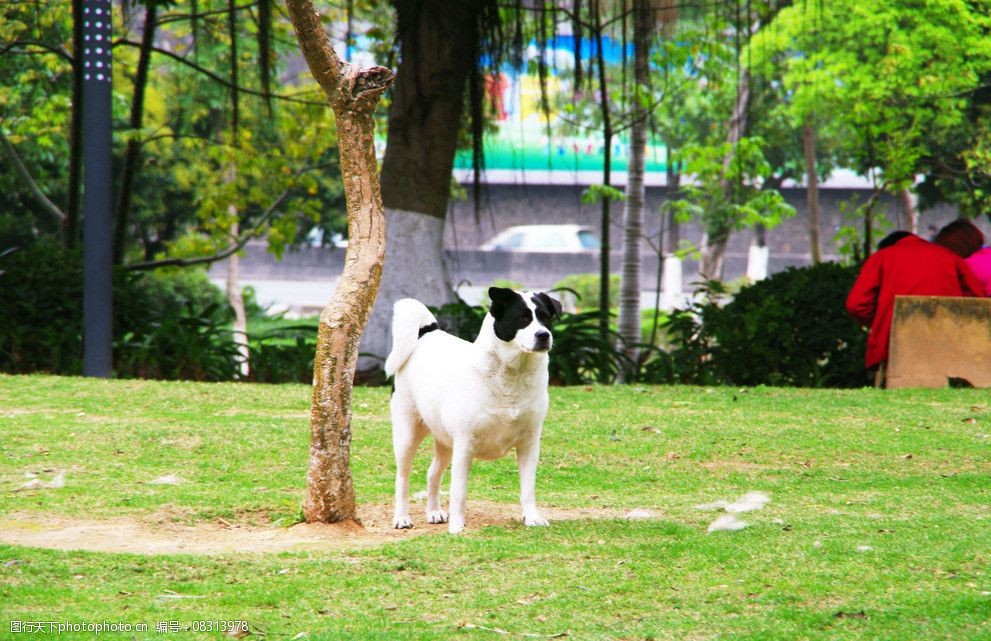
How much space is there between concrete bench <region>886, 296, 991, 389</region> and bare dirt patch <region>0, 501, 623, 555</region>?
5425 mm

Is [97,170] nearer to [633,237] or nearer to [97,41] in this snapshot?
[97,41]

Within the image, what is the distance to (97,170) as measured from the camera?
11305mm

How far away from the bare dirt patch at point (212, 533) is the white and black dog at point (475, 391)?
283 mm

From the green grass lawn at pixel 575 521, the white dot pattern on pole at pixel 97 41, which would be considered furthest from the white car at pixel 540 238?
the green grass lawn at pixel 575 521

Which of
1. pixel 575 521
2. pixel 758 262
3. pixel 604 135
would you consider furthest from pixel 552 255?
pixel 575 521

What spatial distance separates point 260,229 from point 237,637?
13.6 m

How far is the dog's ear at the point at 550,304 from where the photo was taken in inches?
230

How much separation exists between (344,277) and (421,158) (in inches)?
234

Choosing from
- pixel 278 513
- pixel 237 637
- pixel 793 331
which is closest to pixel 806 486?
pixel 278 513

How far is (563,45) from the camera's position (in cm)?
1753

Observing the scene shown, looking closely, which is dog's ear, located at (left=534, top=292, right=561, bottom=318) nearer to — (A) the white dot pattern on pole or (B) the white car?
(A) the white dot pattern on pole

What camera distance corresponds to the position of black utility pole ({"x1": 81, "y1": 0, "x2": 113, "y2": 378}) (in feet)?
37.2

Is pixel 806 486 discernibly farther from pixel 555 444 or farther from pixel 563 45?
pixel 563 45

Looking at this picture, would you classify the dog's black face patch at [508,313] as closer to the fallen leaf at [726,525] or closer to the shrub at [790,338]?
the fallen leaf at [726,525]
